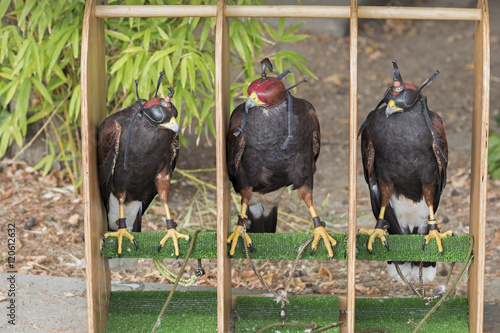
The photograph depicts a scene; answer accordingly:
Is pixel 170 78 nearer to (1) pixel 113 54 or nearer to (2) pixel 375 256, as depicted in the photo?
(1) pixel 113 54

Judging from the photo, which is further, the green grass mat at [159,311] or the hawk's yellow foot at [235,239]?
the green grass mat at [159,311]

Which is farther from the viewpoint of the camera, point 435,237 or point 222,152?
point 435,237

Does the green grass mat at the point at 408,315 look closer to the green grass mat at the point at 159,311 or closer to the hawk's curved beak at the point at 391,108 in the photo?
the green grass mat at the point at 159,311

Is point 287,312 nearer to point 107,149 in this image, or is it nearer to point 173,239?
point 173,239

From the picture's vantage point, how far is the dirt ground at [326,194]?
13.3 ft

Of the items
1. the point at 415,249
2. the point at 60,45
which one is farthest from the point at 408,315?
the point at 60,45

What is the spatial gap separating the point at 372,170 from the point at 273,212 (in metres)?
0.54

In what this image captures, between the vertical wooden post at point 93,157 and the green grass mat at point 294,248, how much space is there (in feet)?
0.42

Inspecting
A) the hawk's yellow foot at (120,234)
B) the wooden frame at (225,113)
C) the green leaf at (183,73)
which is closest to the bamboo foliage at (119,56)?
the green leaf at (183,73)

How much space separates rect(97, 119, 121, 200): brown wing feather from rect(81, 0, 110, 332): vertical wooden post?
0.10ft

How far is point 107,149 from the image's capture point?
9.13 feet

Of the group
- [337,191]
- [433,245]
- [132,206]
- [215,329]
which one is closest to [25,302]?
[132,206]

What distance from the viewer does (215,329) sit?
9.77 ft

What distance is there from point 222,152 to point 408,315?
1.19 m
